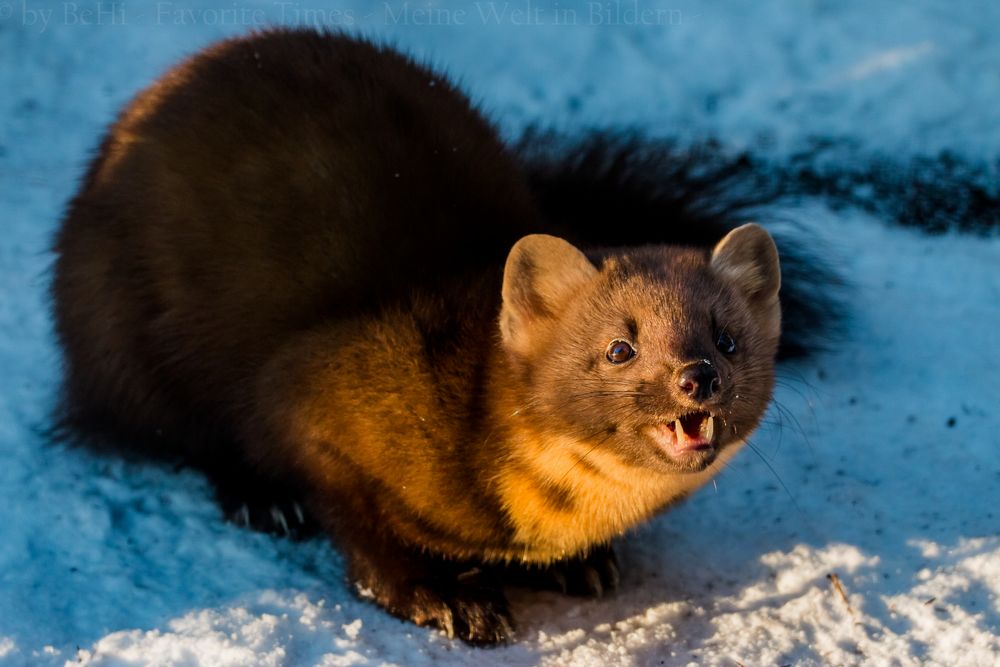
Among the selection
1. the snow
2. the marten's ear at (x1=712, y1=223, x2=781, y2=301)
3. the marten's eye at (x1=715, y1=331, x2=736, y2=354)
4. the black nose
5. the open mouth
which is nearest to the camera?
the black nose

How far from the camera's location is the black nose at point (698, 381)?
270 cm

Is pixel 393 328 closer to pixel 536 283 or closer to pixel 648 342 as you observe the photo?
pixel 536 283

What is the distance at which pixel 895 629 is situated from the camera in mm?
3209

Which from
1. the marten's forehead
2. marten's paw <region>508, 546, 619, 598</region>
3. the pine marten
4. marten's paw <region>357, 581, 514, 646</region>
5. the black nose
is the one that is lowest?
marten's paw <region>357, 581, 514, 646</region>

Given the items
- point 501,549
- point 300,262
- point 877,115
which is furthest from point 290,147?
point 877,115

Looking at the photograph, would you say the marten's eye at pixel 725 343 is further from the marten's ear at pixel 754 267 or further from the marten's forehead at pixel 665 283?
the marten's ear at pixel 754 267

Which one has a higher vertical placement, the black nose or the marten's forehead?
the marten's forehead

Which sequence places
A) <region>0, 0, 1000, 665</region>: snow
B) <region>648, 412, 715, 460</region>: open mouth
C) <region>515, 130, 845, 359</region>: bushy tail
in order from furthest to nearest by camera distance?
<region>515, 130, 845, 359</region>: bushy tail < <region>0, 0, 1000, 665</region>: snow < <region>648, 412, 715, 460</region>: open mouth

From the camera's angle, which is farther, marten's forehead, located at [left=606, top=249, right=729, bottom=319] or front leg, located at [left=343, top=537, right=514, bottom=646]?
front leg, located at [left=343, top=537, right=514, bottom=646]

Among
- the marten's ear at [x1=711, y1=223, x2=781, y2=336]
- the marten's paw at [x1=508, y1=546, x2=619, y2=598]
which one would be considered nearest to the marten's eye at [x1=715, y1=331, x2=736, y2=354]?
the marten's ear at [x1=711, y1=223, x2=781, y2=336]

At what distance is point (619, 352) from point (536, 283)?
0.30m

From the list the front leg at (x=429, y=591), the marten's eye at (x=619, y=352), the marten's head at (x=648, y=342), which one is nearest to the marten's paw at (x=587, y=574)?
the front leg at (x=429, y=591)

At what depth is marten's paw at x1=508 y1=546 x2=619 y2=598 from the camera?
11.4 feet

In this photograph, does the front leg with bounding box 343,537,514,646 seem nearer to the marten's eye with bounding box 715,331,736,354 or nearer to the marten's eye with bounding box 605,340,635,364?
the marten's eye with bounding box 605,340,635,364
